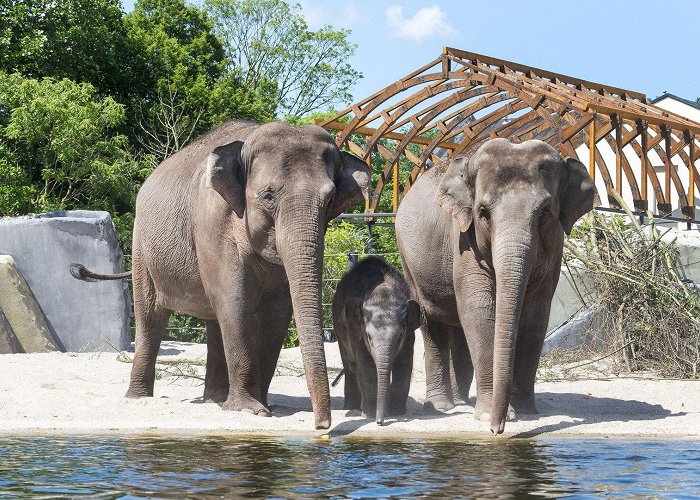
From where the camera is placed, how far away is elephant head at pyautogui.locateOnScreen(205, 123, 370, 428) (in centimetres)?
862

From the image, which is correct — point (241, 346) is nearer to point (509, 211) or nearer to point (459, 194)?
point (459, 194)

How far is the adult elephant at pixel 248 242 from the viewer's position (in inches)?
346

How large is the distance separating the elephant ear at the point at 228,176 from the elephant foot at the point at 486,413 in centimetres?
230

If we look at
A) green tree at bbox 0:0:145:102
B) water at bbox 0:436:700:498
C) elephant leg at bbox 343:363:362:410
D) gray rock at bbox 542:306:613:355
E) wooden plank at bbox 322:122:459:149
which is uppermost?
green tree at bbox 0:0:145:102

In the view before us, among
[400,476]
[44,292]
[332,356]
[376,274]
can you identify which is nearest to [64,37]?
[44,292]

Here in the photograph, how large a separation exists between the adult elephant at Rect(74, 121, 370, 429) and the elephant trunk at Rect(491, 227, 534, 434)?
1.17m

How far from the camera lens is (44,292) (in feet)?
55.6

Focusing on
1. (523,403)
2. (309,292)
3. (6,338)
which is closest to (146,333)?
(309,292)

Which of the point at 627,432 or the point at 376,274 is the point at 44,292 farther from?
the point at 627,432

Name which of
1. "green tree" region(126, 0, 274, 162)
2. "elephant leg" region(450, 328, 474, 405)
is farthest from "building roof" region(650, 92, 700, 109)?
"elephant leg" region(450, 328, 474, 405)

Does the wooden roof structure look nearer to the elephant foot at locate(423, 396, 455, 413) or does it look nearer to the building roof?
the elephant foot at locate(423, 396, 455, 413)

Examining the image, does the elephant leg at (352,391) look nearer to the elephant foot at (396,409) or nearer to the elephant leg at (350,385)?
the elephant leg at (350,385)

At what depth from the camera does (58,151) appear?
30.0 meters

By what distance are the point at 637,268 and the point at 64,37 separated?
23830mm
